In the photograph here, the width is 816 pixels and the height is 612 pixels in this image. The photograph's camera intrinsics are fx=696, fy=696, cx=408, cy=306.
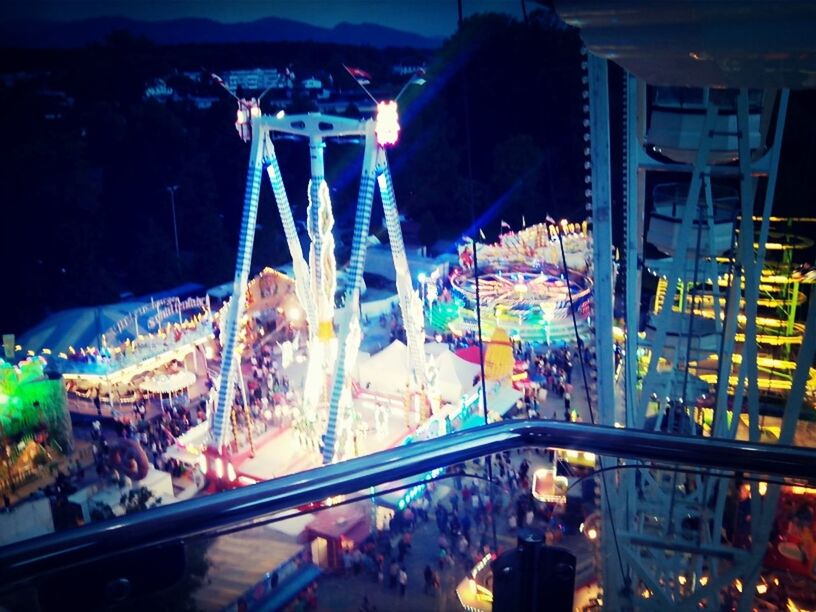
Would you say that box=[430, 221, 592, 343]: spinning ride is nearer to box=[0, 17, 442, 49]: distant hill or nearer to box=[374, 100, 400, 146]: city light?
box=[374, 100, 400, 146]: city light

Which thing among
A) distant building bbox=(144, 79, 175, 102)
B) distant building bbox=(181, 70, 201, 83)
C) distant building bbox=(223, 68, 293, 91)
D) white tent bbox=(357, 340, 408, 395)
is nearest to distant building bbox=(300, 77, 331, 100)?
distant building bbox=(223, 68, 293, 91)

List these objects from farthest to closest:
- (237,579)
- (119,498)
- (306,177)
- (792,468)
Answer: (306,177)
(119,498)
(237,579)
(792,468)

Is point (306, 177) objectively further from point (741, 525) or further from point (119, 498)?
point (741, 525)

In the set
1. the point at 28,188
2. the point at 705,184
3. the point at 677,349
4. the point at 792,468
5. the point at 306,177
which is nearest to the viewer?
the point at 792,468

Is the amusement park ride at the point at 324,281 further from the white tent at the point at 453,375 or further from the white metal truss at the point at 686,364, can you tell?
the white metal truss at the point at 686,364

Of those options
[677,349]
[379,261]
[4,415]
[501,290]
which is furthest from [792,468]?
[379,261]

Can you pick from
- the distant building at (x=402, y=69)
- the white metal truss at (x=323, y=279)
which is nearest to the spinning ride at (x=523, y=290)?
the white metal truss at (x=323, y=279)
